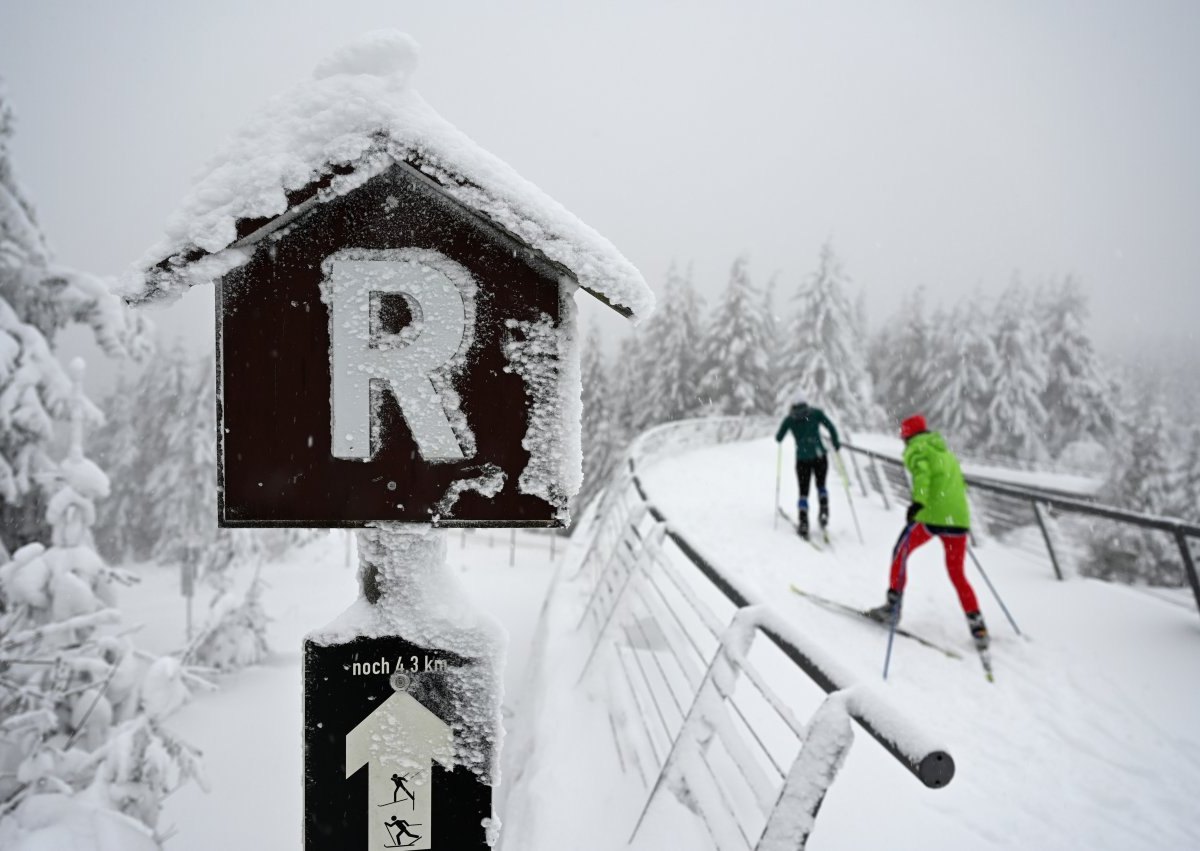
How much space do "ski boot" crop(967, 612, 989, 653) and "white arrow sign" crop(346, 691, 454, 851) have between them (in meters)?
5.80

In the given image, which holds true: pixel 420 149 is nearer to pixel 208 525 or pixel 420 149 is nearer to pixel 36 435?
pixel 36 435

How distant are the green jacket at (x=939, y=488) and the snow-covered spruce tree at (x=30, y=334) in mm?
8261

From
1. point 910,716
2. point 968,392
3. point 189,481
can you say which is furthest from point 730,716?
point 968,392

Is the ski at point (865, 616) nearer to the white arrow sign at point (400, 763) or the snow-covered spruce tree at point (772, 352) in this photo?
the white arrow sign at point (400, 763)

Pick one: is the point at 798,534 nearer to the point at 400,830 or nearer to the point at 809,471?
the point at 809,471

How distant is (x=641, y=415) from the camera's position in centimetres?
3631

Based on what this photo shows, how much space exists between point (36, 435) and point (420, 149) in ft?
23.7

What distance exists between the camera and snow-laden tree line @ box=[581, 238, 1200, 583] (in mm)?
33406

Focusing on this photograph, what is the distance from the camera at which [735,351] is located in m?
33.8

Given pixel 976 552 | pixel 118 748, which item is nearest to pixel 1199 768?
pixel 976 552

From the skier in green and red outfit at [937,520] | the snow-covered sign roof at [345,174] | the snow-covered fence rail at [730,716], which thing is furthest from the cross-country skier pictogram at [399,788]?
the skier in green and red outfit at [937,520]

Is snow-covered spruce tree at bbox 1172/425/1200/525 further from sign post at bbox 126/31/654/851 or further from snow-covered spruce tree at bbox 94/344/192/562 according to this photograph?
snow-covered spruce tree at bbox 94/344/192/562

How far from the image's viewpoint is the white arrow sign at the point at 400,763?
167 centimetres

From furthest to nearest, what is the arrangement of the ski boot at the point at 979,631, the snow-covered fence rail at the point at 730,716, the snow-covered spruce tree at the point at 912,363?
the snow-covered spruce tree at the point at 912,363
the ski boot at the point at 979,631
the snow-covered fence rail at the point at 730,716
